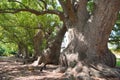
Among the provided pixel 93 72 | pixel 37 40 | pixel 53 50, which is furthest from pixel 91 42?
pixel 37 40

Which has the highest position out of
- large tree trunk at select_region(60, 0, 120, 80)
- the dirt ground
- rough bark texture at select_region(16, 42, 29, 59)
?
large tree trunk at select_region(60, 0, 120, 80)

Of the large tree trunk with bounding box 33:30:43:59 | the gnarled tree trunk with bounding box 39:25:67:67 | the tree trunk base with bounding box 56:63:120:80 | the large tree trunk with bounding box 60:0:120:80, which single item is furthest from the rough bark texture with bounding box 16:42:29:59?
the tree trunk base with bounding box 56:63:120:80

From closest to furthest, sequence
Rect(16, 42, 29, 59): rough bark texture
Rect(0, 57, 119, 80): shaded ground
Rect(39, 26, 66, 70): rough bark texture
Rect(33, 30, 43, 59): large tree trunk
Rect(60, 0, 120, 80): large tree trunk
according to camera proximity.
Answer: Rect(0, 57, 119, 80): shaded ground
Rect(60, 0, 120, 80): large tree trunk
Rect(39, 26, 66, 70): rough bark texture
Rect(33, 30, 43, 59): large tree trunk
Rect(16, 42, 29, 59): rough bark texture

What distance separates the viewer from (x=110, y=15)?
936cm

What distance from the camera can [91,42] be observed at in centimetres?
977

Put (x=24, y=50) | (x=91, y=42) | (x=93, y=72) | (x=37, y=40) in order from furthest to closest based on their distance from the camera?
1. (x=24, y=50)
2. (x=37, y=40)
3. (x=91, y=42)
4. (x=93, y=72)

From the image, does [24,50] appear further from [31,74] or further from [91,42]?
[91,42]

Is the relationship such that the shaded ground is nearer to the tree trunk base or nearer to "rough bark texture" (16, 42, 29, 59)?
the tree trunk base

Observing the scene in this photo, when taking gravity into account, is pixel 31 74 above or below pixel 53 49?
below

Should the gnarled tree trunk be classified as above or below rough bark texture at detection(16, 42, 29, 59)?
above

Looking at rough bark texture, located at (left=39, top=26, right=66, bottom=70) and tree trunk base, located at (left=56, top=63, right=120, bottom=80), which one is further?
rough bark texture, located at (left=39, top=26, right=66, bottom=70)

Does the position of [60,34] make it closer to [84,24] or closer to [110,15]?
[84,24]

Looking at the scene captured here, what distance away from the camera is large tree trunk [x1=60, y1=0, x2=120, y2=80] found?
366 inches

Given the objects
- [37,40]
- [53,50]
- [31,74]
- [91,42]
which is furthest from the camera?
[37,40]
